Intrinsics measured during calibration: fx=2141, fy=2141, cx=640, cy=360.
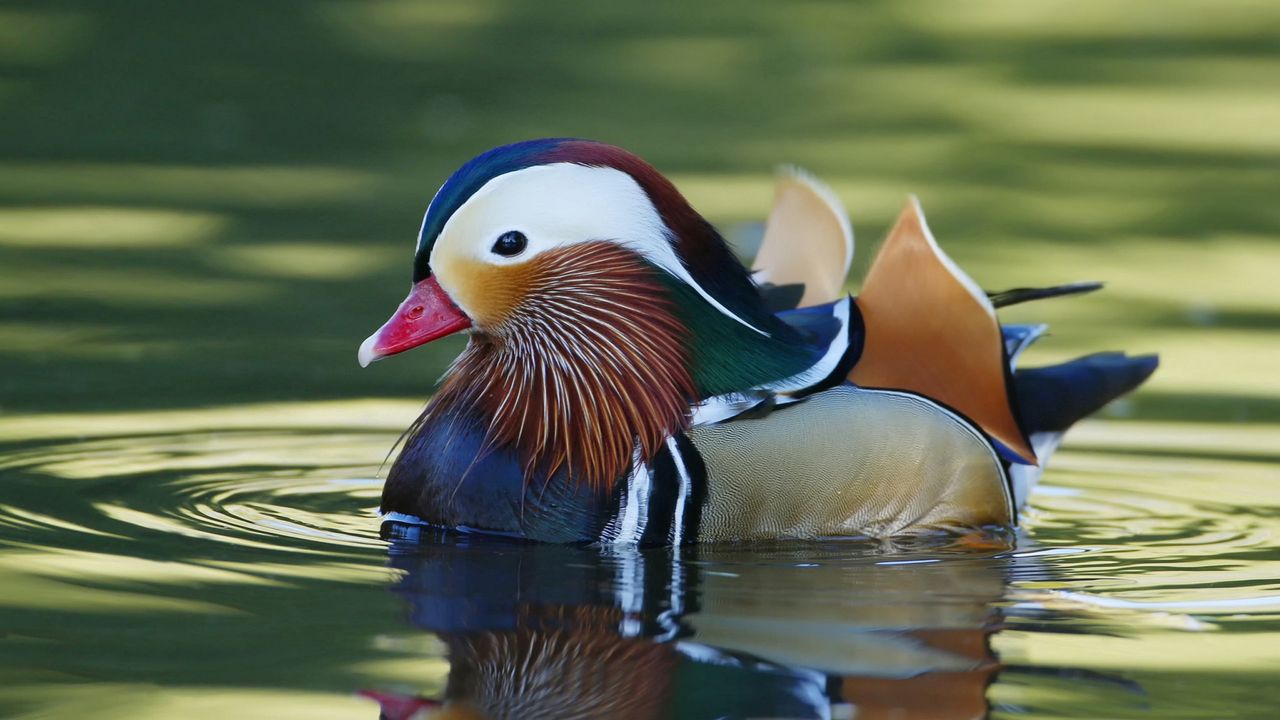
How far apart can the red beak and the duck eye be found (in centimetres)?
18

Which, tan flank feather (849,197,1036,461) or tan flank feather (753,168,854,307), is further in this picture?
tan flank feather (753,168,854,307)

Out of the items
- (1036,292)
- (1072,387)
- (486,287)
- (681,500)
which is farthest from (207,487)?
(1072,387)

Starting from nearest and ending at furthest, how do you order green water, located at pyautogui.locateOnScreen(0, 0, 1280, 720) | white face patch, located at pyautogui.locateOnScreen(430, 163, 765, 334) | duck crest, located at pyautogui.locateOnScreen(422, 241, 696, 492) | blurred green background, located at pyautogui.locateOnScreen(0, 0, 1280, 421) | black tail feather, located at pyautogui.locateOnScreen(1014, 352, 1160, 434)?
green water, located at pyautogui.locateOnScreen(0, 0, 1280, 720)
white face patch, located at pyautogui.locateOnScreen(430, 163, 765, 334)
duck crest, located at pyautogui.locateOnScreen(422, 241, 696, 492)
black tail feather, located at pyautogui.locateOnScreen(1014, 352, 1160, 434)
blurred green background, located at pyautogui.locateOnScreen(0, 0, 1280, 421)

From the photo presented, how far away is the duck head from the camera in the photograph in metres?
5.41

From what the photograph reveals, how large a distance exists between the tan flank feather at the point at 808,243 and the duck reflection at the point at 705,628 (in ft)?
4.33

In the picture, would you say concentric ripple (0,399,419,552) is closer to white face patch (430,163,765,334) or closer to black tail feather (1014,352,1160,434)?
white face patch (430,163,765,334)

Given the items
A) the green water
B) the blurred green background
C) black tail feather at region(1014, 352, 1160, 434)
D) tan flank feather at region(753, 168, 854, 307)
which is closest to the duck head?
the green water

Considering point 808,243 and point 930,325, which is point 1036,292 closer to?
point 930,325

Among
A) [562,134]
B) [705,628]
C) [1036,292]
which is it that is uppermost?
[562,134]

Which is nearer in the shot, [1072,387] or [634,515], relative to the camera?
[634,515]

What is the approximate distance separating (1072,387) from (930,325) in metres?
0.70

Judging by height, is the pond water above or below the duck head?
below

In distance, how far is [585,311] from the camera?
567 cm

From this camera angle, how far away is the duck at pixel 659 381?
5453 millimetres
